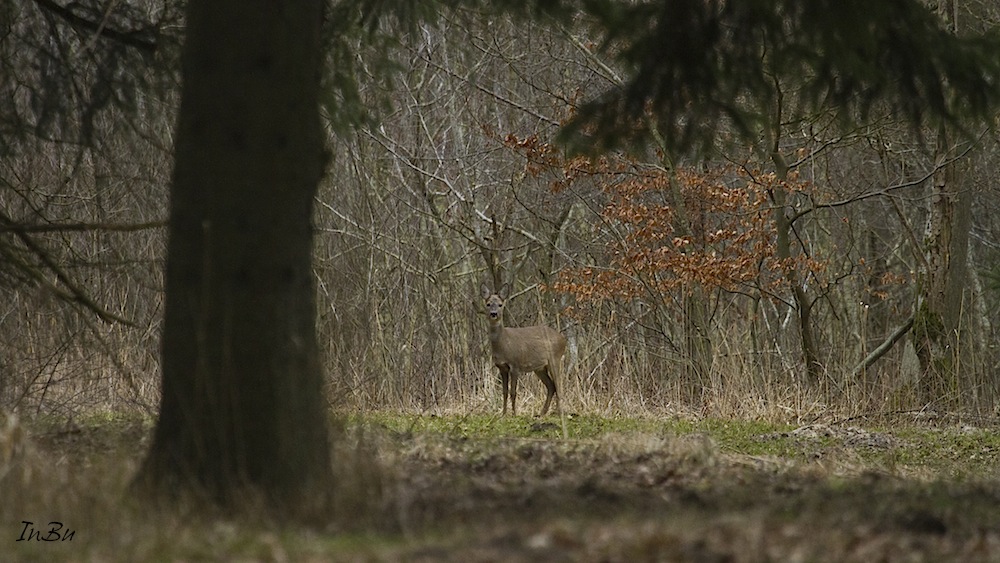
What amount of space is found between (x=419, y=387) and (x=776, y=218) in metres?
4.94

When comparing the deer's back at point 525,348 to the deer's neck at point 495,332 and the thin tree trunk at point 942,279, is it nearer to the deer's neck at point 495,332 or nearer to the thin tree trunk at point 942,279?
the deer's neck at point 495,332

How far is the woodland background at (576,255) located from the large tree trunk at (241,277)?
19.6 ft

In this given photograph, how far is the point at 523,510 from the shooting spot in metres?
5.42

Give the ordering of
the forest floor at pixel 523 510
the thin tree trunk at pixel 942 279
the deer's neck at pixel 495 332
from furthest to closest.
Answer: the thin tree trunk at pixel 942 279 → the deer's neck at pixel 495 332 → the forest floor at pixel 523 510

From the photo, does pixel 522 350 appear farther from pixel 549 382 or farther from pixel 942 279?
pixel 942 279

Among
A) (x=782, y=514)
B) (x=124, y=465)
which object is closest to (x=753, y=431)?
(x=782, y=514)

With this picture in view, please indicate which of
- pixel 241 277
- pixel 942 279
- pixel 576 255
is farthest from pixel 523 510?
pixel 576 255

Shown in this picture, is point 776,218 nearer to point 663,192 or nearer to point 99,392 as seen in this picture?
point 663,192

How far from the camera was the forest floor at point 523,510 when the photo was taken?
4.44 meters

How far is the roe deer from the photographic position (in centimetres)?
1553

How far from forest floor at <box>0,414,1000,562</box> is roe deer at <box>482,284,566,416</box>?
21.3ft

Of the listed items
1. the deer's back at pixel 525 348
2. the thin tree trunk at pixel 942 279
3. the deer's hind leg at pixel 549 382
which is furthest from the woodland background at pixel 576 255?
the deer's back at pixel 525 348

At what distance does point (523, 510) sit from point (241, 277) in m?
1.48

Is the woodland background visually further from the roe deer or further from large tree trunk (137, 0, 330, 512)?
large tree trunk (137, 0, 330, 512)
